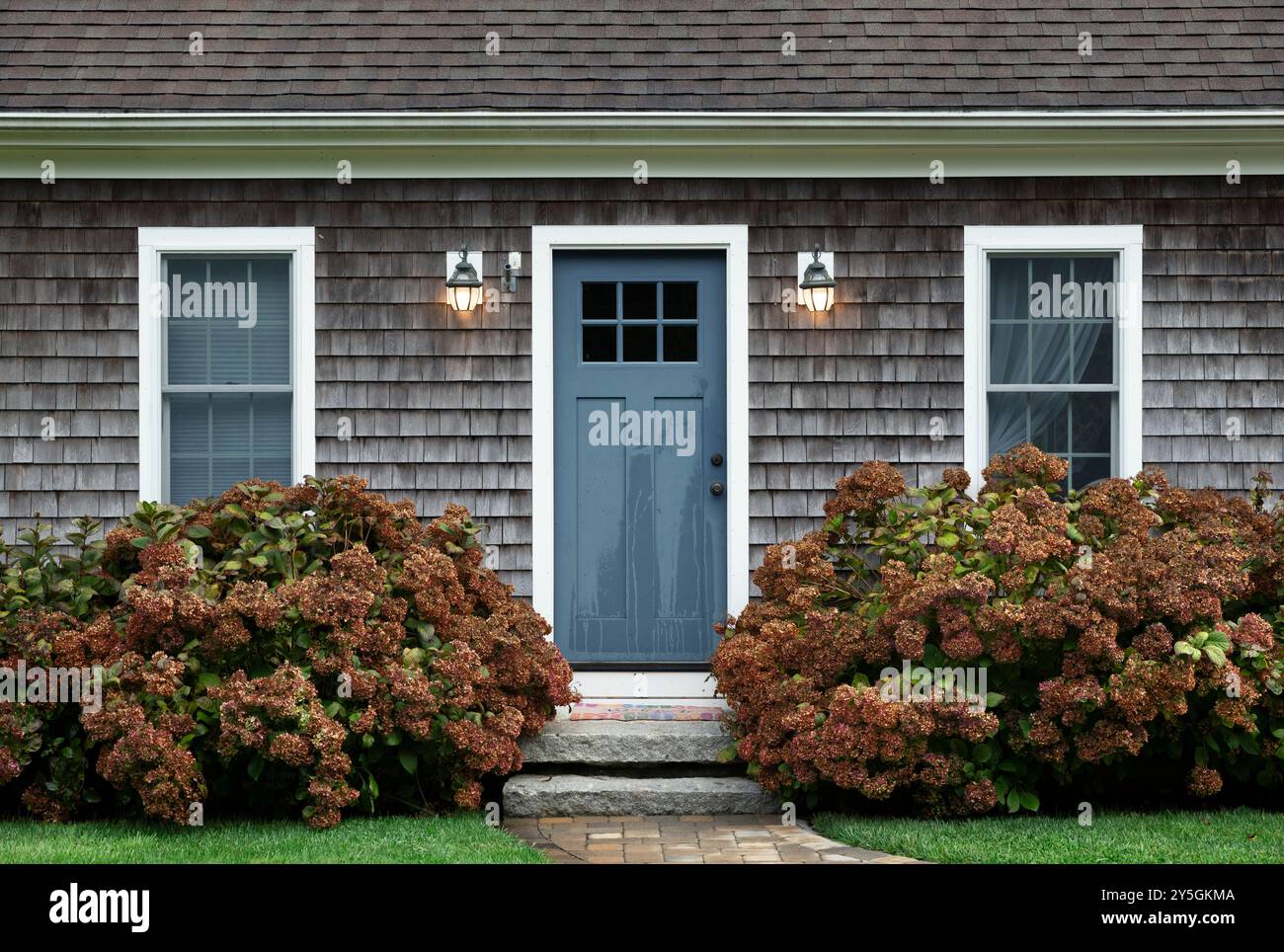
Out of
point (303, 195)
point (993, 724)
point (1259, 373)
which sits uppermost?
point (303, 195)

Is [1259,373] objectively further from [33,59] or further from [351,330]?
[33,59]

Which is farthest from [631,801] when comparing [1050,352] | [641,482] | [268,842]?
[1050,352]

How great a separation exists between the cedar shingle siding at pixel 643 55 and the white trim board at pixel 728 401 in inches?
26.3

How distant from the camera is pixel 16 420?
6.72 metres

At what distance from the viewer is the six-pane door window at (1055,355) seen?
6832 mm

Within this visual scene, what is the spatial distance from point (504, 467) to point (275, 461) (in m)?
1.22

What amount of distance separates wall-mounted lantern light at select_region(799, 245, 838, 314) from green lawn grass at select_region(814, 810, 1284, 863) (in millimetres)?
2663

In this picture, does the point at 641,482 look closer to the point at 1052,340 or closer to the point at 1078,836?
the point at 1052,340

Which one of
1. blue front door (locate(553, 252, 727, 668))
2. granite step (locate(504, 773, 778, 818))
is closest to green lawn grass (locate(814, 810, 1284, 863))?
granite step (locate(504, 773, 778, 818))

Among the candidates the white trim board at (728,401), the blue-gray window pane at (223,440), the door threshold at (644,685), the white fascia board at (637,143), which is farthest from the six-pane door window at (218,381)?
the door threshold at (644,685)

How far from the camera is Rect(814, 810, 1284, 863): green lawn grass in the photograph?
4.66 metres

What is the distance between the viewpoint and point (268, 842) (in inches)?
192

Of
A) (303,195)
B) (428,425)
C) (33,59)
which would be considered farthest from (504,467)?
(33,59)

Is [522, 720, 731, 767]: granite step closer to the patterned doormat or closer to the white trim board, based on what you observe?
the patterned doormat
